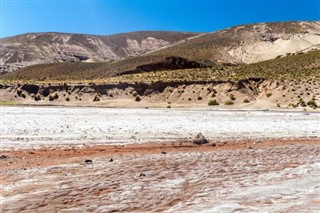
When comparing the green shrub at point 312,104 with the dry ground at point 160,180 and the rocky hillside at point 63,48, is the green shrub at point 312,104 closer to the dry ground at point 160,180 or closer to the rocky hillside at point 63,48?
the dry ground at point 160,180

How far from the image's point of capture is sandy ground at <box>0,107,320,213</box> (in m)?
7.00

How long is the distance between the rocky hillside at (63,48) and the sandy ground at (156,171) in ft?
450

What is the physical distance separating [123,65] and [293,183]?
2831 inches

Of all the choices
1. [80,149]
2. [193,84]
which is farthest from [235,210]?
[193,84]

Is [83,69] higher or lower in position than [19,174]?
higher

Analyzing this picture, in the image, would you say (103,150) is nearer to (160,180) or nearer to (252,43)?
(160,180)

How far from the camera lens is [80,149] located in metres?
12.6

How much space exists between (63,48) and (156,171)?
174896 millimetres

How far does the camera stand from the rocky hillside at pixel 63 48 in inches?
6117

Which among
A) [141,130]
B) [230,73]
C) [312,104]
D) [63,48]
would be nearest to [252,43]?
[230,73]

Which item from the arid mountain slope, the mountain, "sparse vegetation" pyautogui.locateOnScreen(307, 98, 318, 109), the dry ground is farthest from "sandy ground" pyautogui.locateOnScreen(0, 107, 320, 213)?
the arid mountain slope

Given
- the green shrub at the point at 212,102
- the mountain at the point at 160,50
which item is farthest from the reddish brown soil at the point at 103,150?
the mountain at the point at 160,50

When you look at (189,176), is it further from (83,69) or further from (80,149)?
(83,69)

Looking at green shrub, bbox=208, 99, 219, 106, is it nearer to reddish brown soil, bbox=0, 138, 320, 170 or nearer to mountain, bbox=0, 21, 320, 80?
reddish brown soil, bbox=0, 138, 320, 170
